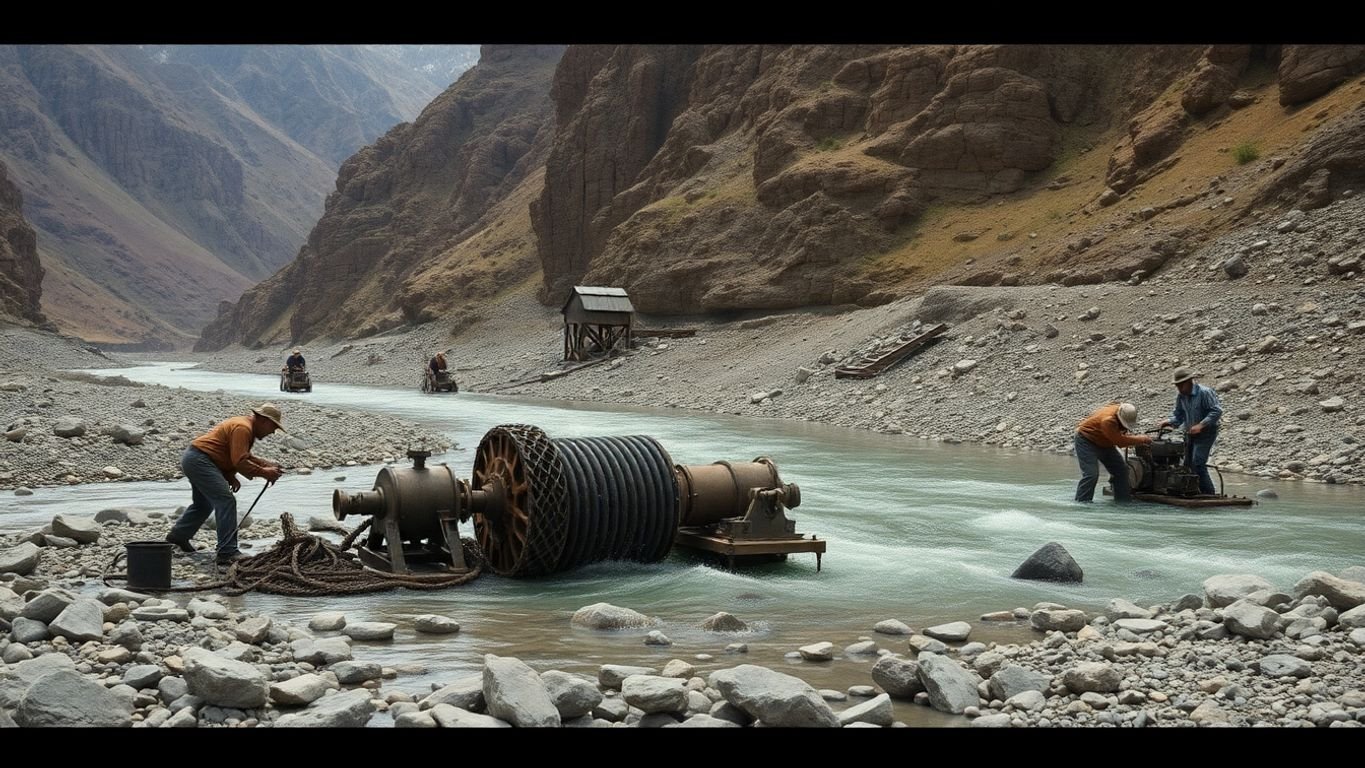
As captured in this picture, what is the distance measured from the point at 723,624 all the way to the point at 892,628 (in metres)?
1.26

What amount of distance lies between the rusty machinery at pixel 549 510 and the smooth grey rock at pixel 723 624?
2.18 metres

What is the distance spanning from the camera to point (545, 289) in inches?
3174

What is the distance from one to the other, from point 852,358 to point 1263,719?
108ft

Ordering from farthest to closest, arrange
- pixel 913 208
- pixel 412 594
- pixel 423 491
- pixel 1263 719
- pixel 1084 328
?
pixel 913 208 → pixel 1084 328 → pixel 423 491 → pixel 412 594 → pixel 1263 719

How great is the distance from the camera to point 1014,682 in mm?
7348

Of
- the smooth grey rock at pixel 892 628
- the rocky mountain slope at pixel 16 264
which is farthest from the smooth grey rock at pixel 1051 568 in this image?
the rocky mountain slope at pixel 16 264

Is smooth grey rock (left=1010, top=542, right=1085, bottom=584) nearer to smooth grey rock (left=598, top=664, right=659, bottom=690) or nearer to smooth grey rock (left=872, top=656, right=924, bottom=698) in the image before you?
smooth grey rock (left=872, top=656, right=924, bottom=698)

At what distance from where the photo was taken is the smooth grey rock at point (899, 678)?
24.3ft

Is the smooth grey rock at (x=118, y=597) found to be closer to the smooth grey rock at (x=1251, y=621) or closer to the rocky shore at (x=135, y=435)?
the smooth grey rock at (x=1251, y=621)

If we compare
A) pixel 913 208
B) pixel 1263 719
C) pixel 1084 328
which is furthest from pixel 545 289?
pixel 1263 719

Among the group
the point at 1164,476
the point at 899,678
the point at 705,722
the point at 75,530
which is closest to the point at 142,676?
the point at 705,722

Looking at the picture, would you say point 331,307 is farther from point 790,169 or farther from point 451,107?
point 790,169

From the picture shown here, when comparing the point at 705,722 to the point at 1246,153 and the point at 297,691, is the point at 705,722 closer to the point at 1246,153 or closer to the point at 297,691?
the point at 297,691

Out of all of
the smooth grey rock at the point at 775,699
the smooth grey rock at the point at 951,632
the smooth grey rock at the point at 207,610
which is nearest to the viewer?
the smooth grey rock at the point at 775,699
